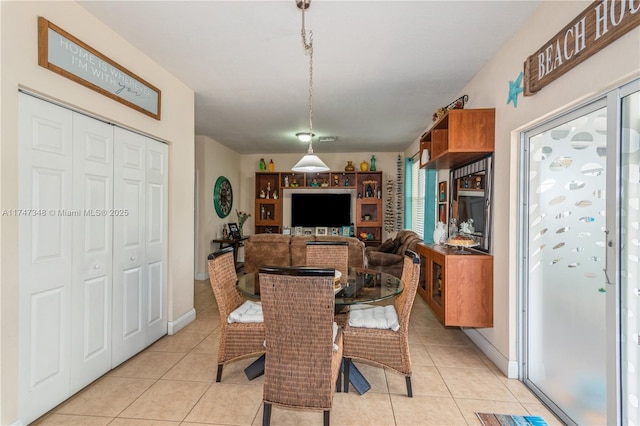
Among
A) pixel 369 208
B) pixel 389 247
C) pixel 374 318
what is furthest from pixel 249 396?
pixel 369 208

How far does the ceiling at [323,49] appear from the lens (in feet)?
6.82

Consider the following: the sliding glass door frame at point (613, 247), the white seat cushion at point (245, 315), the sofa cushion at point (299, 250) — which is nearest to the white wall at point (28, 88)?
the white seat cushion at point (245, 315)

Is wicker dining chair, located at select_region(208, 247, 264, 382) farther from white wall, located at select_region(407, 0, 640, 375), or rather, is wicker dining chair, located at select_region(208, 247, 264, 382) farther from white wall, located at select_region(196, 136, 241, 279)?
white wall, located at select_region(196, 136, 241, 279)

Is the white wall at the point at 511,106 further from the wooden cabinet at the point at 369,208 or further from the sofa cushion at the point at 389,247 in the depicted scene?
the wooden cabinet at the point at 369,208

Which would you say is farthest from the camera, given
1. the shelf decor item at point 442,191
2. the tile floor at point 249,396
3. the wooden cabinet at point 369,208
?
the wooden cabinet at point 369,208

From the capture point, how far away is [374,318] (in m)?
2.32

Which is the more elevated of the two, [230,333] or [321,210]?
[321,210]

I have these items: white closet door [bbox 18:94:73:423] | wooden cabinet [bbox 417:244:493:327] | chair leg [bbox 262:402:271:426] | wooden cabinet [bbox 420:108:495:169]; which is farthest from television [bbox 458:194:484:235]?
white closet door [bbox 18:94:73:423]

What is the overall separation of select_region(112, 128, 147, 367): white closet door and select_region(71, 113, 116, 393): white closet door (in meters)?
0.07

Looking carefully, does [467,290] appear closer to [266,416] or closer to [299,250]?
[266,416]

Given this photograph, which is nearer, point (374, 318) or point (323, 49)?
point (374, 318)

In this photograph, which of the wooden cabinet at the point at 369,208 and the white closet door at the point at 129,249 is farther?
the wooden cabinet at the point at 369,208

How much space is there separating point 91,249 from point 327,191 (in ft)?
17.8

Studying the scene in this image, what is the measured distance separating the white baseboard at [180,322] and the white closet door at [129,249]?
0.37m
